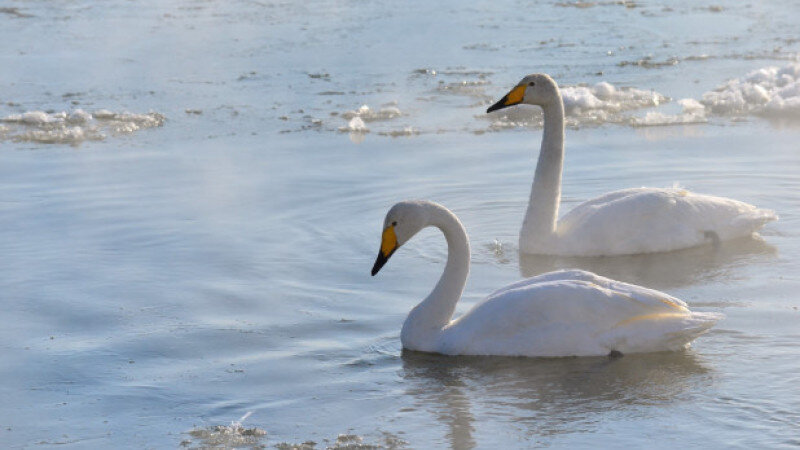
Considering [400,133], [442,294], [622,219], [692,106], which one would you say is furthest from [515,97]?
[692,106]

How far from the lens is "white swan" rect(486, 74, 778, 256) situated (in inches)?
345

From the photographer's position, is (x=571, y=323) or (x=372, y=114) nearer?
(x=571, y=323)

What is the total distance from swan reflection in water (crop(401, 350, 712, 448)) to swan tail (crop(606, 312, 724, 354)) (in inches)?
2.8

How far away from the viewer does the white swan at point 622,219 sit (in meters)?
8.77

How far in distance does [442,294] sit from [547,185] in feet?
7.36

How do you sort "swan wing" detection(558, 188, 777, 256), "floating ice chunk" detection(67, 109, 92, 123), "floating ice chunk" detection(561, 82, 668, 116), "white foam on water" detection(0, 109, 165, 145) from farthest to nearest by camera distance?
"floating ice chunk" detection(561, 82, 668, 116)
"floating ice chunk" detection(67, 109, 92, 123)
"white foam on water" detection(0, 109, 165, 145)
"swan wing" detection(558, 188, 777, 256)

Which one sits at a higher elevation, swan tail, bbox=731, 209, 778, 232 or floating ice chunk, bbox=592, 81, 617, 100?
floating ice chunk, bbox=592, 81, 617, 100

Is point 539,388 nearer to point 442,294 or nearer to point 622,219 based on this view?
point 442,294

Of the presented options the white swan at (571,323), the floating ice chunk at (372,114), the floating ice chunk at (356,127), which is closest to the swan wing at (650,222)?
the white swan at (571,323)

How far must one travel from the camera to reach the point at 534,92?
30.3 ft

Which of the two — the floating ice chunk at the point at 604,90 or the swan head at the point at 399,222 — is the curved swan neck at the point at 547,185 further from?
the floating ice chunk at the point at 604,90

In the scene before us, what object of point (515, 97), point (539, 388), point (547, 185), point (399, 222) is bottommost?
point (539, 388)

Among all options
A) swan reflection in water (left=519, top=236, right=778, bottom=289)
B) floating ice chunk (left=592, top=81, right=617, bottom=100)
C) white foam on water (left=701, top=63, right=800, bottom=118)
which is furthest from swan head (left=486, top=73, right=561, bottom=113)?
floating ice chunk (left=592, top=81, right=617, bottom=100)

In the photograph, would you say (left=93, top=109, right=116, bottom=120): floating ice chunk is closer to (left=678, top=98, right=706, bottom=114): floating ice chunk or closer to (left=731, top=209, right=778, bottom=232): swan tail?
(left=678, top=98, right=706, bottom=114): floating ice chunk
